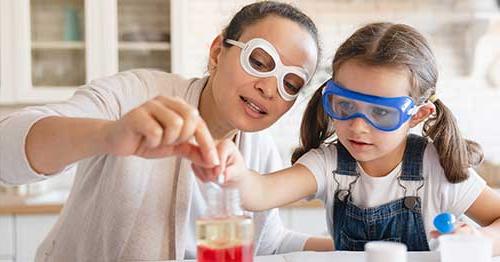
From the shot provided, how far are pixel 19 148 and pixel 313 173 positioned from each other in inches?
27.2

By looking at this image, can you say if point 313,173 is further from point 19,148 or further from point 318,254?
point 19,148

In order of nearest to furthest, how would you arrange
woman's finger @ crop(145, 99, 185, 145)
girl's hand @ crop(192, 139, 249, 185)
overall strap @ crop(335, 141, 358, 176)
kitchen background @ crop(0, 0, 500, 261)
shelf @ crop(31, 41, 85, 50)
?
woman's finger @ crop(145, 99, 185, 145) → girl's hand @ crop(192, 139, 249, 185) → overall strap @ crop(335, 141, 358, 176) → kitchen background @ crop(0, 0, 500, 261) → shelf @ crop(31, 41, 85, 50)

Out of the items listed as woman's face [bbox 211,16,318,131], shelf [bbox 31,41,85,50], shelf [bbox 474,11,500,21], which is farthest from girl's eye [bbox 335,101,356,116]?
shelf [bbox 474,11,500,21]

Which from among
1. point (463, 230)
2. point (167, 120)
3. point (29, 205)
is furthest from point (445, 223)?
point (29, 205)

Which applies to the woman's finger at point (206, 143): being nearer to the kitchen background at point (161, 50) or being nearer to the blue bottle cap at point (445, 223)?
the blue bottle cap at point (445, 223)

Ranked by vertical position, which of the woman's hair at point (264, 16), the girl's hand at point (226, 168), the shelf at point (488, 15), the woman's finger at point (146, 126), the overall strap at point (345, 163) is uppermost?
the shelf at point (488, 15)

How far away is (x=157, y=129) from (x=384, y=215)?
745 mm

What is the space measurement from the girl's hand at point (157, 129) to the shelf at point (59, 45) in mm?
2149

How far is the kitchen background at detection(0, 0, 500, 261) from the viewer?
2.76 metres

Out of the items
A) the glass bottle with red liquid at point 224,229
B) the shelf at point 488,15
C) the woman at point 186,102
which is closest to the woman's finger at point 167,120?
the glass bottle with red liquid at point 224,229

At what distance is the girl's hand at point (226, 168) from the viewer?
3.61 ft

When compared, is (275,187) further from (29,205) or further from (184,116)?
(29,205)

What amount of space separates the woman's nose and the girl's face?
0.15m

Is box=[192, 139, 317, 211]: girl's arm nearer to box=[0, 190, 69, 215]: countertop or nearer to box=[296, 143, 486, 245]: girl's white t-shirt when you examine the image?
box=[296, 143, 486, 245]: girl's white t-shirt
